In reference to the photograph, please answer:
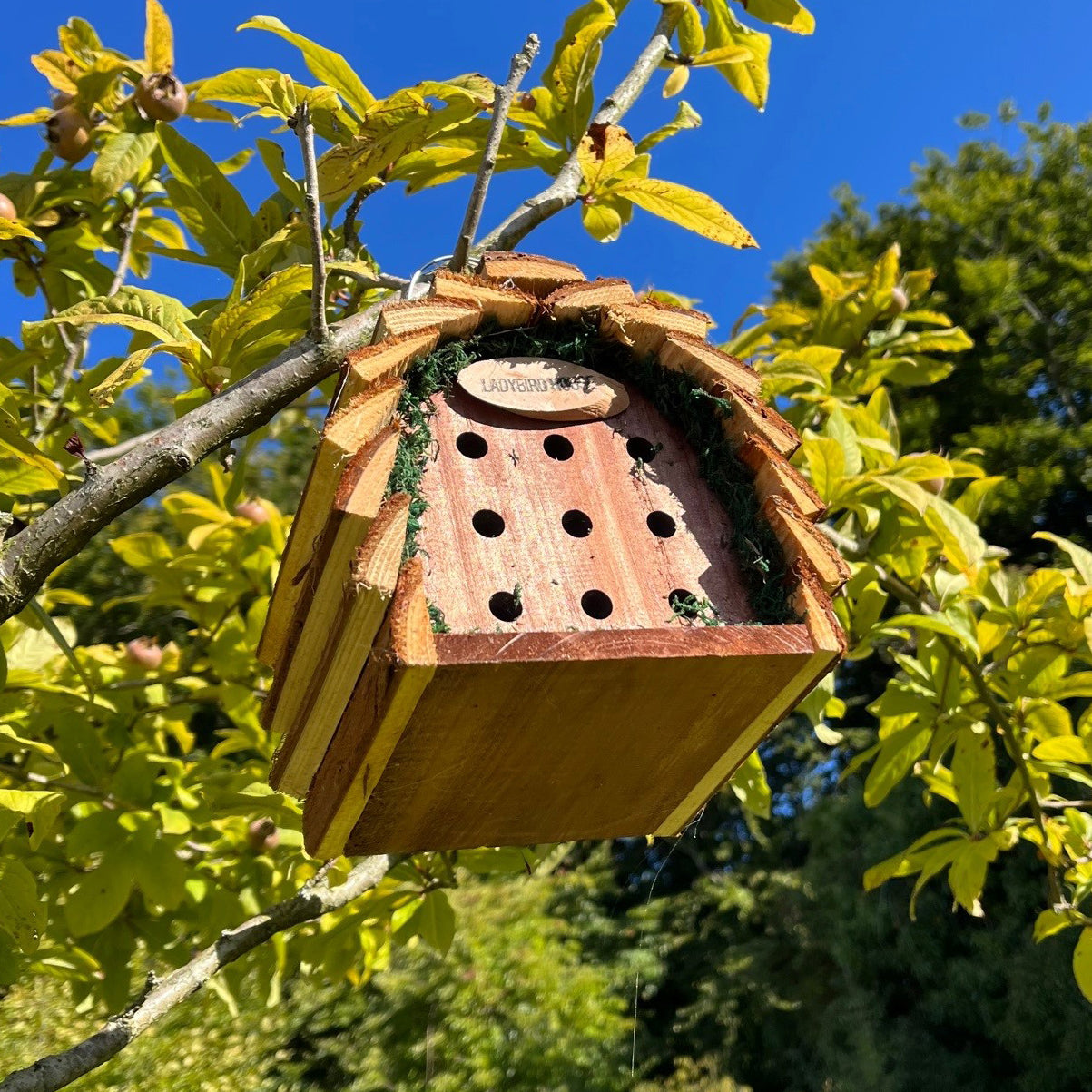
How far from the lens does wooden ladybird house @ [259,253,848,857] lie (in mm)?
662

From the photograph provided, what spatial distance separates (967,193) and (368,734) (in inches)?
448

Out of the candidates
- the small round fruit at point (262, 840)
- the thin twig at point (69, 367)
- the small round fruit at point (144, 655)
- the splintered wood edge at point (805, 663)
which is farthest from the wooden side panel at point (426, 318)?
the small round fruit at point (144, 655)

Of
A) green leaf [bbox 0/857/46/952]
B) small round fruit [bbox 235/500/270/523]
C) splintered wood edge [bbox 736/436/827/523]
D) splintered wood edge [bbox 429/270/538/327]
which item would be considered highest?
small round fruit [bbox 235/500/270/523]

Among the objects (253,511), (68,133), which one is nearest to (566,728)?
(68,133)

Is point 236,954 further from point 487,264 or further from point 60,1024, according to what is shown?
point 60,1024

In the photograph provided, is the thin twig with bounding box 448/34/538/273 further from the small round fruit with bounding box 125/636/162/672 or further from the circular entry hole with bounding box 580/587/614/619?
the small round fruit with bounding box 125/636/162/672

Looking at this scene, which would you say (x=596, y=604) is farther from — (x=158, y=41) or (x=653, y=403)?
(x=158, y=41)

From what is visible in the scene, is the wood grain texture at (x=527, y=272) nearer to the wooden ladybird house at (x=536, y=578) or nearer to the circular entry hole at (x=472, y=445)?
the wooden ladybird house at (x=536, y=578)

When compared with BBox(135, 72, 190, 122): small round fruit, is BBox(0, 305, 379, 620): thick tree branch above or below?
below

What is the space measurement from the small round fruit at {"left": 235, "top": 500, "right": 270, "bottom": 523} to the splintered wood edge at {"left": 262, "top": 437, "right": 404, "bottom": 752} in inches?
48.0

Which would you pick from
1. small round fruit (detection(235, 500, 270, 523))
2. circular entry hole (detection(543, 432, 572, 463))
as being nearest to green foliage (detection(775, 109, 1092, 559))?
small round fruit (detection(235, 500, 270, 523))

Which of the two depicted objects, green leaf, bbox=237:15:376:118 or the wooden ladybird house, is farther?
green leaf, bbox=237:15:376:118

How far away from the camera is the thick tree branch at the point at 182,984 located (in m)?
0.85

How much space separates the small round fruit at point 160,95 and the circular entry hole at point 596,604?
94cm
